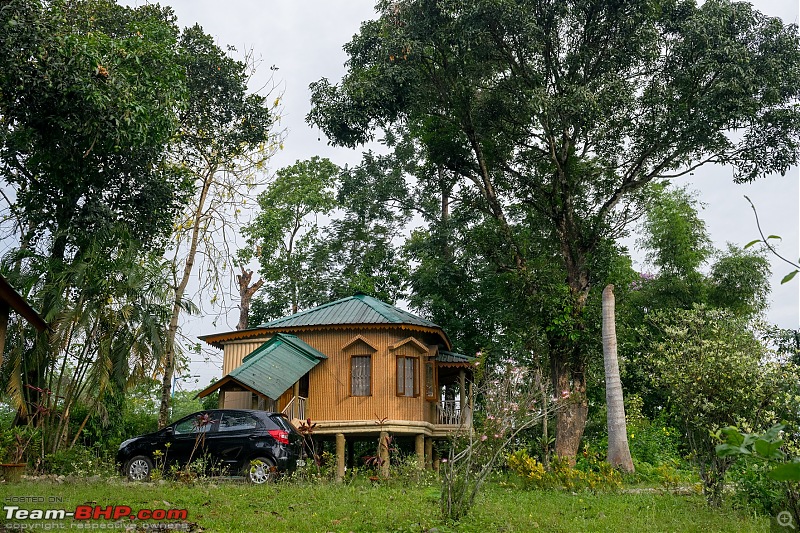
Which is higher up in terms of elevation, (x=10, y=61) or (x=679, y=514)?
(x=10, y=61)

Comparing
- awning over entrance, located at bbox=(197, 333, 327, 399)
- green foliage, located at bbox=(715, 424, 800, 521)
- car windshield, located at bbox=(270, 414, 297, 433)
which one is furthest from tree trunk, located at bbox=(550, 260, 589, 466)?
green foliage, located at bbox=(715, 424, 800, 521)

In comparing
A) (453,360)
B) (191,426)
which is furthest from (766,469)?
(453,360)

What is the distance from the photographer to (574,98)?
63.2 feet

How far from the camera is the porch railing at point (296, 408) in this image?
66.4ft

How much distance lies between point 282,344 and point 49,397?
6737 millimetres

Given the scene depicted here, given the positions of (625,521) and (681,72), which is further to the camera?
(681,72)

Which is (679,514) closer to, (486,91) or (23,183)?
(486,91)

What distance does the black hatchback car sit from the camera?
578 inches

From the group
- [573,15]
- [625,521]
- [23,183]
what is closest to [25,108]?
[23,183]

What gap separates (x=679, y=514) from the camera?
10.2 m

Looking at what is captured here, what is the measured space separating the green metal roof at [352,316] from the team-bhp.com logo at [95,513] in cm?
1286

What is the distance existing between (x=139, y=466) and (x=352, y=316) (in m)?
8.71

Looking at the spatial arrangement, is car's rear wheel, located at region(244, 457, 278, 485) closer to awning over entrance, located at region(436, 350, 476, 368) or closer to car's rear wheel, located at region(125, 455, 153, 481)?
car's rear wheel, located at region(125, 455, 153, 481)

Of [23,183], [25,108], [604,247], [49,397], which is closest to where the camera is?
[25,108]
